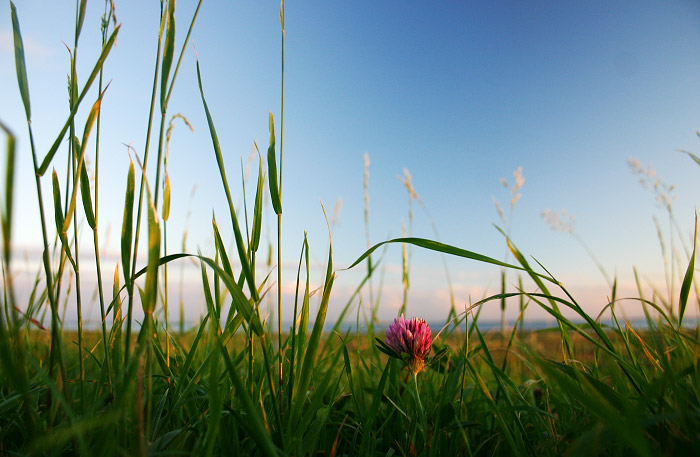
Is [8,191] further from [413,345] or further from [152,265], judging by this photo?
[413,345]

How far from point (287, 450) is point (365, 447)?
0.74ft

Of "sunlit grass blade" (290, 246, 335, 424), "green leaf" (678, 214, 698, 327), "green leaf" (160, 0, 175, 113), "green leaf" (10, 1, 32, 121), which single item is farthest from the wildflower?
"green leaf" (10, 1, 32, 121)

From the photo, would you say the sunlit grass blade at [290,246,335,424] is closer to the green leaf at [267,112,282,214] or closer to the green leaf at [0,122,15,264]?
the green leaf at [267,112,282,214]

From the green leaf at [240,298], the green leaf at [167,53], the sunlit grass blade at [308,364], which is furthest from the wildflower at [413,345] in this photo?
the green leaf at [167,53]

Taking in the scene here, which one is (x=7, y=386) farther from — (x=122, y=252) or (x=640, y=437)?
(x=640, y=437)

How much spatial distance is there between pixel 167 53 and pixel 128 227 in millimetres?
313

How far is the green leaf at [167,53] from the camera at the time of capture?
2.43ft

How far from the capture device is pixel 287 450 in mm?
738

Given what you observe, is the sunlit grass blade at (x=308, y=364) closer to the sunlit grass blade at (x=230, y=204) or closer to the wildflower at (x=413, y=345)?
the sunlit grass blade at (x=230, y=204)

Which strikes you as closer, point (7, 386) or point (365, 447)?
point (365, 447)

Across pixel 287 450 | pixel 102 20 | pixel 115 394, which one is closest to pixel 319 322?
pixel 287 450

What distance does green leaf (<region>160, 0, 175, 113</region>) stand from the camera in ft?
2.43

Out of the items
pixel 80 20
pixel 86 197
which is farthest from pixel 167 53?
pixel 86 197

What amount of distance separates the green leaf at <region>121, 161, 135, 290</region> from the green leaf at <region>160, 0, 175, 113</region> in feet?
0.60
